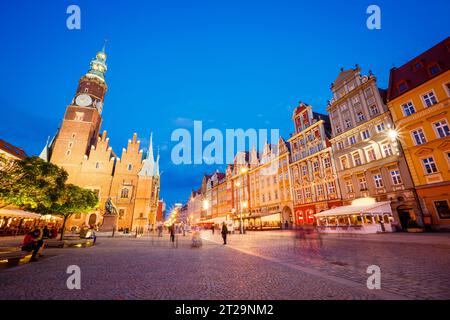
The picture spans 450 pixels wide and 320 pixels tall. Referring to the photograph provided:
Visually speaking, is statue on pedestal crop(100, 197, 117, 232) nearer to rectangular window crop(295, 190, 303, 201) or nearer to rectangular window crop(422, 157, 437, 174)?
rectangular window crop(295, 190, 303, 201)

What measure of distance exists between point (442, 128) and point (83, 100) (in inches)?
2808

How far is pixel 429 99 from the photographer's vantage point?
21.5m

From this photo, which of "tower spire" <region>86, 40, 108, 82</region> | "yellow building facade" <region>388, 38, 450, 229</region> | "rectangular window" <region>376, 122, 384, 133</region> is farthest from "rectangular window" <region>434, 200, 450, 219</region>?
"tower spire" <region>86, 40, 108, 82</region>

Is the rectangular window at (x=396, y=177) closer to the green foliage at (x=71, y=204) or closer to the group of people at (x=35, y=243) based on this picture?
the group of people at (x=35, y=243)

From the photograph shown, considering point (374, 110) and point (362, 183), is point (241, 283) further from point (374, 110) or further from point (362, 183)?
point (374, 110)

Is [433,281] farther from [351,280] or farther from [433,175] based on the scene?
[433,175]

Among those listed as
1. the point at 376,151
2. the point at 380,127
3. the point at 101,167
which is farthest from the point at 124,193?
the point at 380,127

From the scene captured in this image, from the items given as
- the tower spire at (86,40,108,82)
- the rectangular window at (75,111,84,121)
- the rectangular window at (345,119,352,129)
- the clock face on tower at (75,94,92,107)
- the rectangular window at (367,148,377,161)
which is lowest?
the rectangular window at (367,148,377,161)

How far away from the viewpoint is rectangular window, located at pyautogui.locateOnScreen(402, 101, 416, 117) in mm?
22750

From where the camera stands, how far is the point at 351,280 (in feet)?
16.9

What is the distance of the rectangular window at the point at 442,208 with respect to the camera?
19.0 meters

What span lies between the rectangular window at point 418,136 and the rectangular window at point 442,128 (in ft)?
3.86

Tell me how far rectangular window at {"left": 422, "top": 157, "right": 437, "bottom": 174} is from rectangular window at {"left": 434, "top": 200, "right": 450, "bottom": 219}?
9.72 feet
